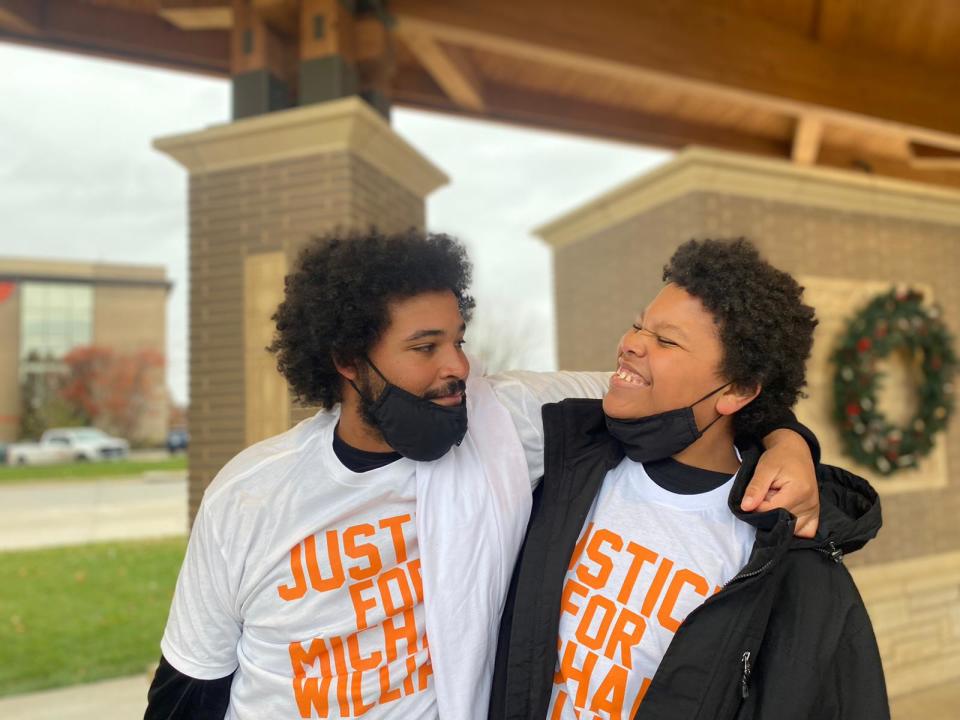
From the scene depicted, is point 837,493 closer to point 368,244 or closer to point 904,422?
A: point 368,244

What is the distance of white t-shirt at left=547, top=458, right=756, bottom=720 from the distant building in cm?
2671

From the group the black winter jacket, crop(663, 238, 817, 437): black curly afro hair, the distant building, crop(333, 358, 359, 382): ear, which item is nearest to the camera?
the black winter jacket

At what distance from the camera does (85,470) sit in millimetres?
17859

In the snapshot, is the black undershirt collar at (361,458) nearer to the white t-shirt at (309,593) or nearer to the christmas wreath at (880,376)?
the white t-shirt at (309,593)

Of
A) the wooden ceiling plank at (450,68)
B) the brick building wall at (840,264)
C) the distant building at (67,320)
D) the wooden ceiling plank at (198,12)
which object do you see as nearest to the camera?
the wooden ceiling plank at (198,12)

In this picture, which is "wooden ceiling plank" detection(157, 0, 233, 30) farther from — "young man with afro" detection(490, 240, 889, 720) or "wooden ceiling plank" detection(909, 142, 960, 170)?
"wooden ceiling plank" detection(909, 142, 960, 170)

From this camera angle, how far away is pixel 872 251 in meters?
4.68

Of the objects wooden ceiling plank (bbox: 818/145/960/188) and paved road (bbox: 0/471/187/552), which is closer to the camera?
wooden ceiling plank (bbox: 818/145/960/188)

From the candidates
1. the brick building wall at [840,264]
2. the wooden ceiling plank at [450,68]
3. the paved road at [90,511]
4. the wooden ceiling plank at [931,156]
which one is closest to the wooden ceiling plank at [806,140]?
the brick building wall at [840,264]

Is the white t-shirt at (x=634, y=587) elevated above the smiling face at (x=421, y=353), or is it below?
below

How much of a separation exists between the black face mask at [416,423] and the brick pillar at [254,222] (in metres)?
1.82

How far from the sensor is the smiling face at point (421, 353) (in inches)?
54.3

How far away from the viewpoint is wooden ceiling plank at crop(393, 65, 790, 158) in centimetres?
435

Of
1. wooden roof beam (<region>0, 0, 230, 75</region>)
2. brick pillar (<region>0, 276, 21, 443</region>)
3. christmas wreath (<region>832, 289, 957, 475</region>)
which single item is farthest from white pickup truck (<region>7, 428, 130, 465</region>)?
christmas wreath (<region>832, 289, 957, 475</region>)
